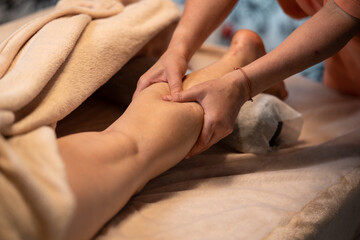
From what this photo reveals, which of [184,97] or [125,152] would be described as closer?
[125,152]

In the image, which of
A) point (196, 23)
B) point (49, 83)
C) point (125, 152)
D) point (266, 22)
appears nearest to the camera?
point (125, 152)

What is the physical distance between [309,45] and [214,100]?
0.76 feet

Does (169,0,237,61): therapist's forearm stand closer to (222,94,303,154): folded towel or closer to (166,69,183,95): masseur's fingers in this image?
(166,69,183,95): masseur's fingers

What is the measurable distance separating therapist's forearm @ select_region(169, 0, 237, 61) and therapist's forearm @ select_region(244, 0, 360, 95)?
0.71 feet

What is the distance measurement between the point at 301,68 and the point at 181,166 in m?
0.35

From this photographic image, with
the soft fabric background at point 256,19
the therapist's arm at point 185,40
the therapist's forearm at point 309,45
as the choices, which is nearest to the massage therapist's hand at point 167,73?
the therapist's arm at point 185,40

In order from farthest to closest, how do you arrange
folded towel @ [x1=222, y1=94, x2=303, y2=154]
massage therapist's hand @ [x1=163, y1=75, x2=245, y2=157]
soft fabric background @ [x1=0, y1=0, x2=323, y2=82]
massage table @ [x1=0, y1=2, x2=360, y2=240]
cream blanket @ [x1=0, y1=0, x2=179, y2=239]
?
soft fabric background @ [x1=0, y1=0, x2=323, y2=82], folded towel @ [x1=222, y1=94, x2=303, y2=154], massage therapist's hand @ [x1=163, y1=75, x2=245, y2=157], massage table @ [x1=0, y1=2, x2=360, y2=240], cream blanket @ [x1=0, y1=0, x2=179, y2=239]

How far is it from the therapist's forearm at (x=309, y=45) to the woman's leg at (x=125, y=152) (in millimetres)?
157

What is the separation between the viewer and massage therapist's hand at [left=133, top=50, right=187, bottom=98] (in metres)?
0.95

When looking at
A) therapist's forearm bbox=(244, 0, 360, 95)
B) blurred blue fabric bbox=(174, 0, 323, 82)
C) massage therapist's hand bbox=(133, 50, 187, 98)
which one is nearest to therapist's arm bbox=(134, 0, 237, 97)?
massage therapist's hand bbox=(133, 50, 187, 98)

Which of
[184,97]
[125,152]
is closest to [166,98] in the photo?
[184,97]

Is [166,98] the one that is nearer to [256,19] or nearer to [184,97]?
[184,97]

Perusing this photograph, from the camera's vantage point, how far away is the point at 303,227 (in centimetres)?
80

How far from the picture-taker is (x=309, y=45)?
883 mm
